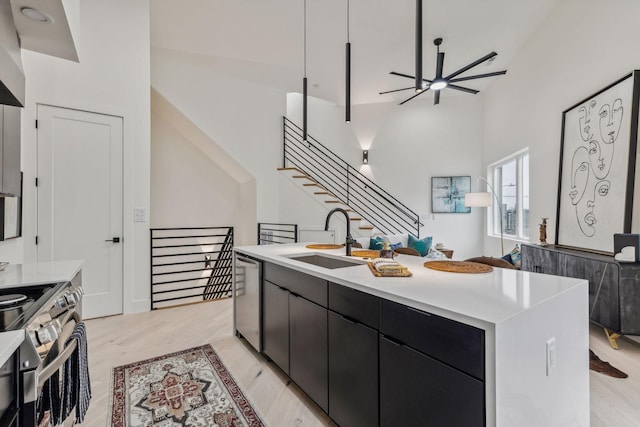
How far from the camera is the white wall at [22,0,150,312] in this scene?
3.03 metres

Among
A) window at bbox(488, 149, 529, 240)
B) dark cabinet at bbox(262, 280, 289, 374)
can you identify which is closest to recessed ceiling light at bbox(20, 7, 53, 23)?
dark cabinet at bbox(262, 280, 289, 374)

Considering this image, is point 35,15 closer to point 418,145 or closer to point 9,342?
point 9,342

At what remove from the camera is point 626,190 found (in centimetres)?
259

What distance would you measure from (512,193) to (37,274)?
6278 mm

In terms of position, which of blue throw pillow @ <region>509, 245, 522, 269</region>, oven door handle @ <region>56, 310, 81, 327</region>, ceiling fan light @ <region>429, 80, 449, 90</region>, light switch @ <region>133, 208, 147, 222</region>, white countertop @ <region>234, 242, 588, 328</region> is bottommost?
blue throw pillow @ <region>509, 245, 522, 269</region>

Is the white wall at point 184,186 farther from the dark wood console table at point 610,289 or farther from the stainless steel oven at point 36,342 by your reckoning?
the dark wood console table at point 610,289

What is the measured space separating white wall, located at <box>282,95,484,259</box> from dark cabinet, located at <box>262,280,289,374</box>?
510 centimetres

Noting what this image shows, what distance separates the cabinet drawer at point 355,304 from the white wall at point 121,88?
9.56ft

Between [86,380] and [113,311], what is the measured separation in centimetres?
262

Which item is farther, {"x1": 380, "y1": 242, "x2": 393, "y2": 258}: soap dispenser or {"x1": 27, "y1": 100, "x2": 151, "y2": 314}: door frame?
{"x1": 27, "y1": 100, "x2": 151, "y2": 314}: door frame

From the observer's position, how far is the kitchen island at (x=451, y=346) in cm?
92

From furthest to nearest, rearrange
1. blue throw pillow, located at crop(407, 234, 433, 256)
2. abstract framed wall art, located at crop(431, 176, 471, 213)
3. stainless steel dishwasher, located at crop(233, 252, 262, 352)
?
1. abstract framed wall art, located at crop(431, 176, 471, 213)
2. blue throw pillow, located at crop(407, 234, 433, 256)
3. stainless steel dishwasher, located at crop(233, 252, 262, 352)

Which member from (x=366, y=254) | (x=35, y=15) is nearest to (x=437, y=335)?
(x=366, y=254)

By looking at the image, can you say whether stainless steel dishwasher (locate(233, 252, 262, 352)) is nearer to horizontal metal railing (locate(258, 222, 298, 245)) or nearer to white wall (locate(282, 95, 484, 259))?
horizontal metal railing (locate(258, 222, 298, 245))
